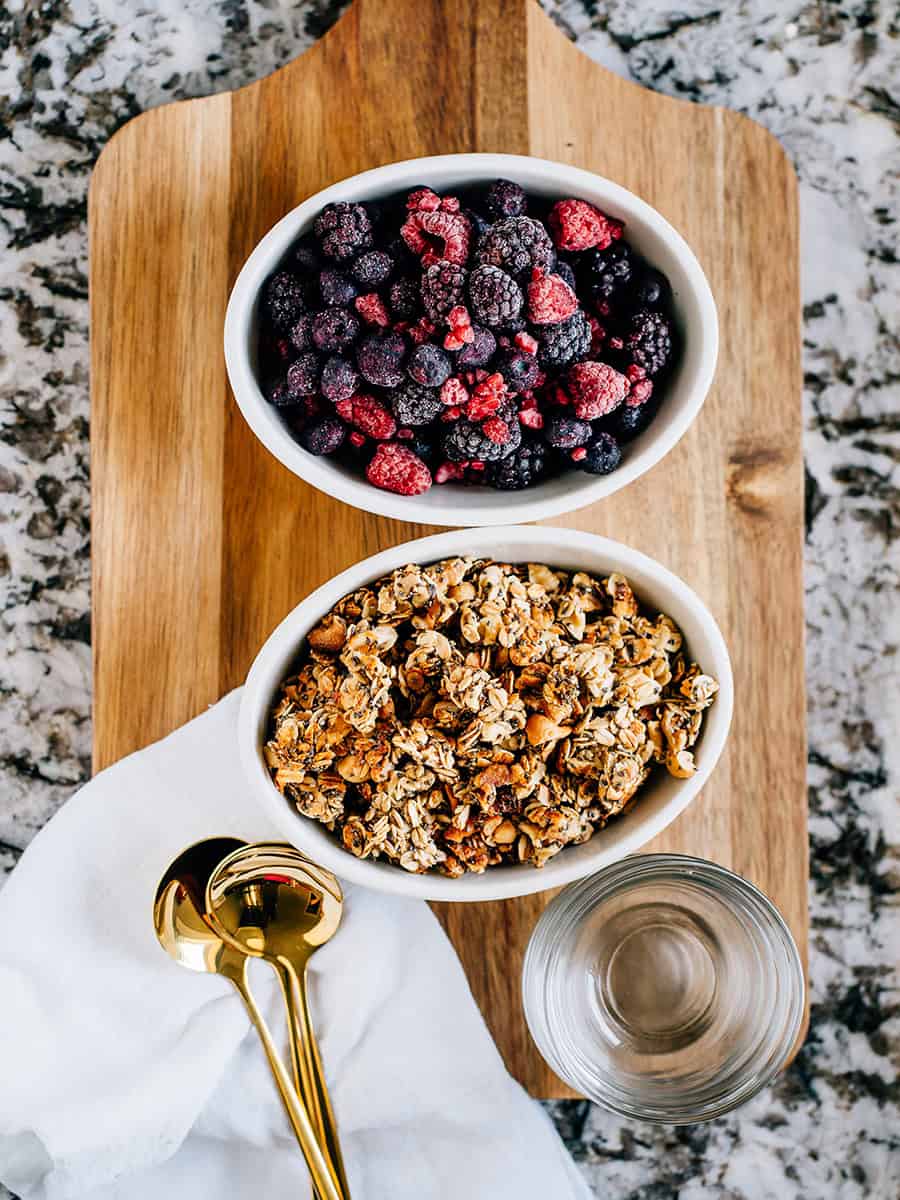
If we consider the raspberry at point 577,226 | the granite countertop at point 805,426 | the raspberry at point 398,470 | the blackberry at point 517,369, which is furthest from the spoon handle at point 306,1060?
the raspberry at point 577,226

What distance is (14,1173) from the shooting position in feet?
3.02

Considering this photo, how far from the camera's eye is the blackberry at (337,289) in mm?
815

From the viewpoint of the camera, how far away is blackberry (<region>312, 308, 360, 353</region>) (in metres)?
0.81

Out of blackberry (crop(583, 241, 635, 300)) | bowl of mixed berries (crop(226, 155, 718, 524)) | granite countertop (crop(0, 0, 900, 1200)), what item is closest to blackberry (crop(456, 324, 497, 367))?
bowl of mixed berries (crop(226, 155, 718, 524))

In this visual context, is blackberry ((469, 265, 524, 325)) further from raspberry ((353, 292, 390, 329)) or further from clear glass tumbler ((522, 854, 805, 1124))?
clear glass tumbler ((522, 854, 805, 1124))

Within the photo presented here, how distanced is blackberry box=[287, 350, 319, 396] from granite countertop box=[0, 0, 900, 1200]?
0.41m

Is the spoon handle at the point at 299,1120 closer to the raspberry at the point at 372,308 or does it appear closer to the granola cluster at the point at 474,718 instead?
the granola cluster at the point at 474,718

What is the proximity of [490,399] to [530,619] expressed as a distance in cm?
17

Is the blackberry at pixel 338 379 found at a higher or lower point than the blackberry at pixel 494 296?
lower

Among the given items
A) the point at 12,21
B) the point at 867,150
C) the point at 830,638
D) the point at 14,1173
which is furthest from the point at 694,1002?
the point at 12,21

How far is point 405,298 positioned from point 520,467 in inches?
6.1

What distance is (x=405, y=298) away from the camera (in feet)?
2.68

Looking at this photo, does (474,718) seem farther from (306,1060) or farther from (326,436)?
(306,1060)

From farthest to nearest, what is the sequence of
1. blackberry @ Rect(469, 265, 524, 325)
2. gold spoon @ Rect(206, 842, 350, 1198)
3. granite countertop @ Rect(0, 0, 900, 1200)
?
granite countertop @ Rect(0, 0, 900, 1200), gold spoon @ Rect(206, 842, 350, 1198), blackberry @ Rect(469, 265, 524, 325)
